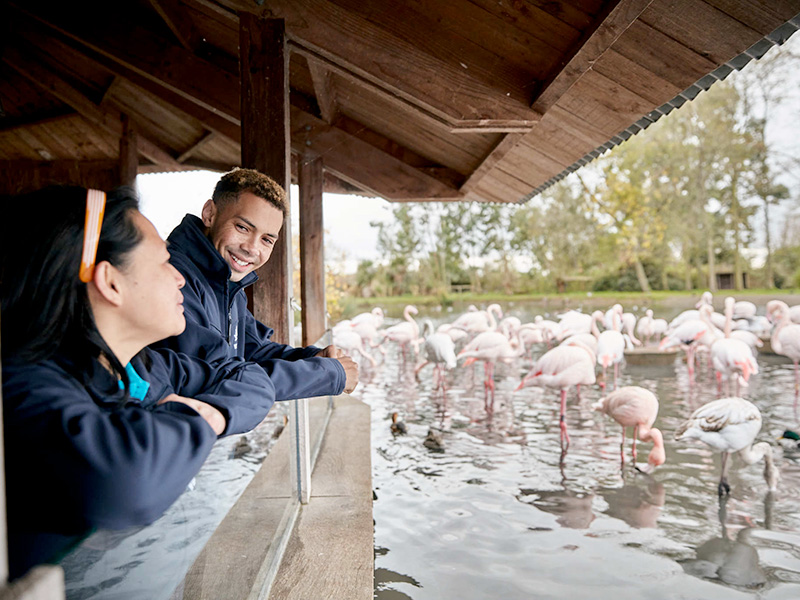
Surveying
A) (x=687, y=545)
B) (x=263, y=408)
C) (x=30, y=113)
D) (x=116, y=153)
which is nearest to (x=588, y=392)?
(x=687, y=545)

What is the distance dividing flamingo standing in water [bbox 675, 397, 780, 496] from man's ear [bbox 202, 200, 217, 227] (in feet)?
15.1

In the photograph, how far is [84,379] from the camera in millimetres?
893

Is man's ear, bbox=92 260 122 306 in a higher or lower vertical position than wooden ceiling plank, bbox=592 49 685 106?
lower

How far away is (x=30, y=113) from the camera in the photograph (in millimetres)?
6145

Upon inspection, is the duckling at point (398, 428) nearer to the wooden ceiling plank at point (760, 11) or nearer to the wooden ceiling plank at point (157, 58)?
the wooden ceiling plank at point (157, 58)

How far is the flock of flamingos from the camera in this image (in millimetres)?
5352

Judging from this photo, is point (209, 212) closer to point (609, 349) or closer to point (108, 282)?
point (108, 282)

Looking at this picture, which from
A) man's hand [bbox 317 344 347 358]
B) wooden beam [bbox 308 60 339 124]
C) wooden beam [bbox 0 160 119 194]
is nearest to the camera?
man's hand [bbox 317 344 347 358]

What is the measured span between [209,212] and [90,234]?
43.2 inches

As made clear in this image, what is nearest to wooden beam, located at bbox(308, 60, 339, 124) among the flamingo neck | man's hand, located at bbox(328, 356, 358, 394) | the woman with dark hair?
man's hand, located at bbox(328, 356, 358, 394)

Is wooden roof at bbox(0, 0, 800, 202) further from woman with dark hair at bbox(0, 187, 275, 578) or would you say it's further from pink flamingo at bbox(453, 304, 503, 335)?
pink flamingo at bbox(453, 304, 503, 335)

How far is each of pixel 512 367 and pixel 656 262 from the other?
1526 centimetres

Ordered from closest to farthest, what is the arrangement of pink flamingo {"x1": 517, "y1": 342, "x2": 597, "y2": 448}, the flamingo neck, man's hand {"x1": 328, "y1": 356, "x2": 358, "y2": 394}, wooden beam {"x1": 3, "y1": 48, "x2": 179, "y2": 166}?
1. man's hand {"x1": 328, "y1": 356, "x2": 358, "y2": 394}
2. wooden beam {"x1": 3, "y1": 48, "x2": 179, "y2": 166}
3. the flamingo neck
4. pink flamingo {"x1": 517, "y1": 342, "x2": 597, "y2": 448}

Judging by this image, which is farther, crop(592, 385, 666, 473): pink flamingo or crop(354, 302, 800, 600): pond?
crop(592, 385, 666, 473): pink flamingo
